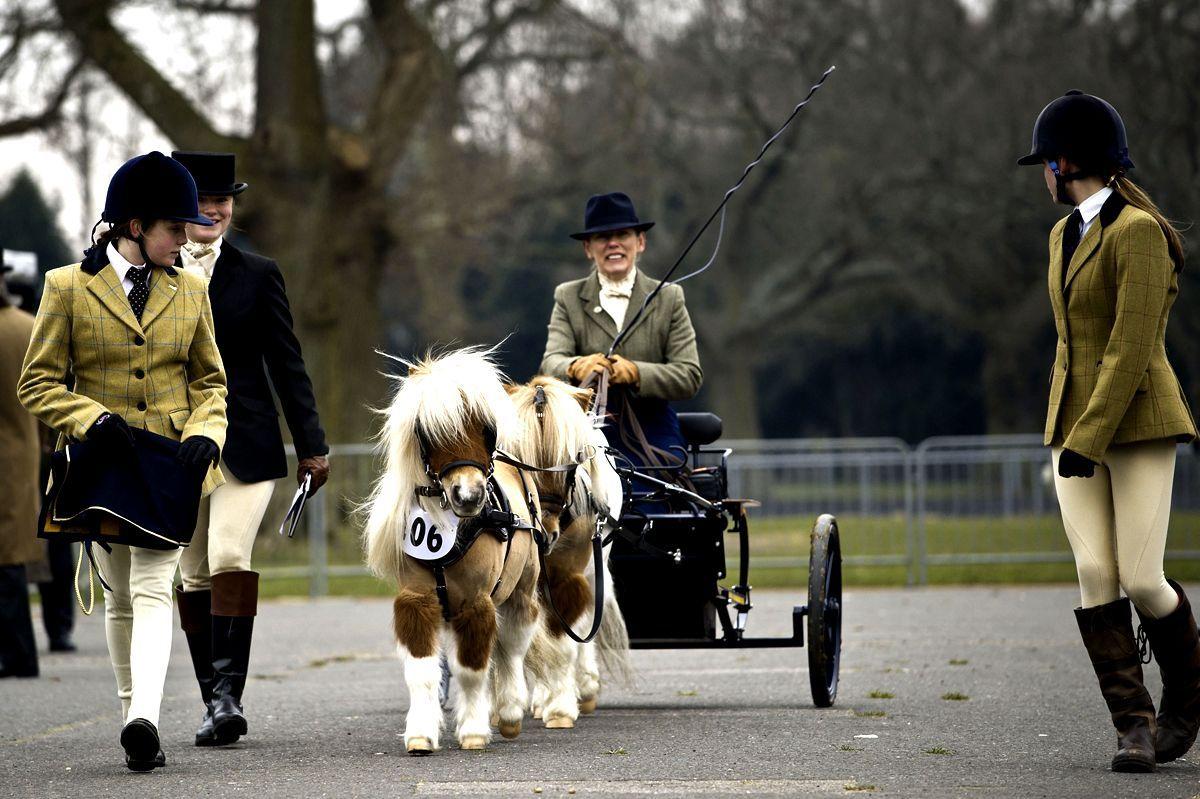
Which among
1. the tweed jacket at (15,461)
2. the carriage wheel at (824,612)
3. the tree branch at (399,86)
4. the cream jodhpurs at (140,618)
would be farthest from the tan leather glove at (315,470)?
the tree branch at (399,86)

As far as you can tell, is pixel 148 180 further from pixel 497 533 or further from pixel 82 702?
pixel 82 702

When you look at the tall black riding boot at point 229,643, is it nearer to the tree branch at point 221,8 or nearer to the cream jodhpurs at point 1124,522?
the cream jodhpurs at point 1124,522

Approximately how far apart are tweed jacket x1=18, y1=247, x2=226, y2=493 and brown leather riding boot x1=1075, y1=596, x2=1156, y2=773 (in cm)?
338

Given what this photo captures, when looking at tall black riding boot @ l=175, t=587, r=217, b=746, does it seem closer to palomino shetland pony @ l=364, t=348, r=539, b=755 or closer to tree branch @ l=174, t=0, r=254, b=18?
palomino shetland pony @ l=364, t=348, r=539, b=755

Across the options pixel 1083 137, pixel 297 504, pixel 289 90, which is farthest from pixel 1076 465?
pixel 289 90

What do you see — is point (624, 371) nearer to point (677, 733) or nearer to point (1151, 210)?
point (677, 733)

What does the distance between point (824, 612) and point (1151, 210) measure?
2643 mm

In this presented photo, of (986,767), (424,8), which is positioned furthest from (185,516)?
(424,8)

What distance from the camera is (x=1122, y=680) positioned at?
6438 millimetres

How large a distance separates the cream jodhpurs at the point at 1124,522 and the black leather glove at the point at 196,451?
3160 mm

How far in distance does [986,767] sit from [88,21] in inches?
690

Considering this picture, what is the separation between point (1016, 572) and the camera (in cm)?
1830

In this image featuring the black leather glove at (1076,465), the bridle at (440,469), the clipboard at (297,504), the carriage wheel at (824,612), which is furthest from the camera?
the carriage wheel at (824,612)

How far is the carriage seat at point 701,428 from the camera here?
29.2ft
